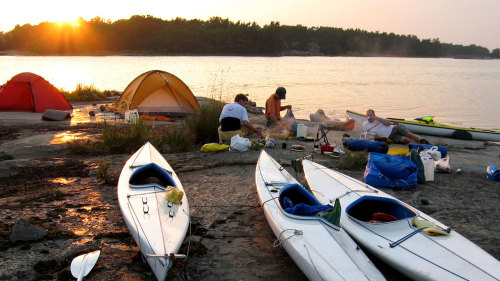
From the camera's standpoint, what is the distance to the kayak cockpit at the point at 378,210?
200 inches

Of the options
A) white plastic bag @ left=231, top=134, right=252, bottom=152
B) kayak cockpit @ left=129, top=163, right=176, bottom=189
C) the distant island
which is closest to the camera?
kayak cockpit @ left=129, top=163, right=176, bottom=189

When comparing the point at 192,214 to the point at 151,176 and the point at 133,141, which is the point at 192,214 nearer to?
the point at 151,176

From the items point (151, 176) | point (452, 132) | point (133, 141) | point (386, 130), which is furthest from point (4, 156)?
point (452, 132)

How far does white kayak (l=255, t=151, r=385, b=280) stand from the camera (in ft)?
12.8

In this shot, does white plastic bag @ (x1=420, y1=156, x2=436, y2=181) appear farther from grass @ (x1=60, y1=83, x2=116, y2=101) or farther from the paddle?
grass @ (x1=60, y1=83, x2=116, y2=101)

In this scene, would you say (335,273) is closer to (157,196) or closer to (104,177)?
(157,196)

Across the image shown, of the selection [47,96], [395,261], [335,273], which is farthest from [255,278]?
[47,96]

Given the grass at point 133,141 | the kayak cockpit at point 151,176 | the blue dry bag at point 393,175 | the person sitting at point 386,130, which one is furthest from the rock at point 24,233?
the person sitting at point 386,130

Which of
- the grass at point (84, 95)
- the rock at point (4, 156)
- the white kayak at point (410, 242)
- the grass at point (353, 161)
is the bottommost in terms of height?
the grass at point (84, 95)

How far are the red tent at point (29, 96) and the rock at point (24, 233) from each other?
11.4 m

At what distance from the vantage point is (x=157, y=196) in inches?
214

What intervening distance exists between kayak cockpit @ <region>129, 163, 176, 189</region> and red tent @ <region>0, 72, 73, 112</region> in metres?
10.3

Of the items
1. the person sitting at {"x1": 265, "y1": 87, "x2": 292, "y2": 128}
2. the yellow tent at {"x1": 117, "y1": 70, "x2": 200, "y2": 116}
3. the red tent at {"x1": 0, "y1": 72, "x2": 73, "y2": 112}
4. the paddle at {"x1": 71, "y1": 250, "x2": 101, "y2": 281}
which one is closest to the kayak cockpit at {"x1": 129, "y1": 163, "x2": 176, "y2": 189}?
the paddle at {"x1": 71, "y1": 250, "x2": 101, "y2": 281}

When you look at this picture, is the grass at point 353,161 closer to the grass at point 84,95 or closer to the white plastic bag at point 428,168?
the white plastic bag at point 428,168
